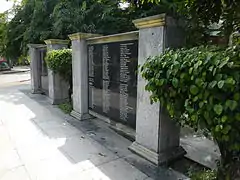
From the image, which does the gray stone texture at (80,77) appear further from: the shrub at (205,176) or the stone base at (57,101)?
the shrub at (205,176)

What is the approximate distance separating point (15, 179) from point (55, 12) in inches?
277

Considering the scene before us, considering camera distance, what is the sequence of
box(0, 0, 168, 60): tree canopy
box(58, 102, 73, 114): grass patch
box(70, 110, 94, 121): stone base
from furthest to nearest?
box(0, 0, 168, 60): tree canopy, box(58, 102, 73, 114): grass patch, box(70, 110, 94, 121): stone base

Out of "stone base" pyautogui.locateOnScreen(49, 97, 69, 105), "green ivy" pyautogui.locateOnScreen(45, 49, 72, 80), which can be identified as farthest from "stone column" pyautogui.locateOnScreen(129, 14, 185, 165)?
"stone base" pyautogui.locateOnScreen(49, 97, 69, 105)

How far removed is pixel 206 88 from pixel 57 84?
20.1ft

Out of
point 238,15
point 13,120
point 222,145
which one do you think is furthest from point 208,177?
point 13,120

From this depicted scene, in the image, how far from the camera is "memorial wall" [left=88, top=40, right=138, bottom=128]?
3.92 metres

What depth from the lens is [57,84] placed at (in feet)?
23.3

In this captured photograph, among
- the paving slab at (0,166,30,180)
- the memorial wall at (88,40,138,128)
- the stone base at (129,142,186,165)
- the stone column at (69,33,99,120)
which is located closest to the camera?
the paving slab at (0,166,30,180)

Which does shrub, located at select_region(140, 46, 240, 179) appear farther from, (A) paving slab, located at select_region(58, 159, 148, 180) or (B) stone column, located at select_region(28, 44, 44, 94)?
(B) stone column, located at select_region(28, 44, 44, 94)

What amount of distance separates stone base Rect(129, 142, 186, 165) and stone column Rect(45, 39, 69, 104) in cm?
428

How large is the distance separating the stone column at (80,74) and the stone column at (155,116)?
2295 mm

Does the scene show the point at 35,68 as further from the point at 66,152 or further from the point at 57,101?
the point at 66,152

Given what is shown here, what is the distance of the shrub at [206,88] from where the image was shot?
1.54 metres

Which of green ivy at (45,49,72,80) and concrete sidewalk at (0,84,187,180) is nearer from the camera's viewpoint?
concrete sidewalk at (0,84,187,180)
